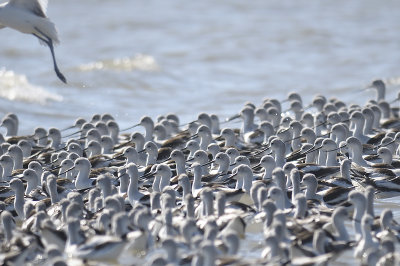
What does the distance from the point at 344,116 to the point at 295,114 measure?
2.14 m

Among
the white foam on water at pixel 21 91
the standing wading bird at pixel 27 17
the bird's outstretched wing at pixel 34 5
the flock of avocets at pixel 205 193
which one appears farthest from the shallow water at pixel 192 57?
the bird's outstretched wing at pixel 34 5

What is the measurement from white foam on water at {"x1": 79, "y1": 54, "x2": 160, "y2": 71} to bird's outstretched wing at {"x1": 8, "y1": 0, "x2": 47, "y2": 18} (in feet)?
50.8

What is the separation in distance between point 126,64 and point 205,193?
21609 mm

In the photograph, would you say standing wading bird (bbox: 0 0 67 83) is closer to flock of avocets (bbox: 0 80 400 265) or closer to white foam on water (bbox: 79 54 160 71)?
flock of avocets (bbox: 0 80 400 265)

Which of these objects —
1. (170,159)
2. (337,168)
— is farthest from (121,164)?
(337,168)

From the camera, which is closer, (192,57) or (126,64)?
(126,64)

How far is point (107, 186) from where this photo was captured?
1360cm

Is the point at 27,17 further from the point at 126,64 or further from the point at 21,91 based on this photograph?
the point at 126,64

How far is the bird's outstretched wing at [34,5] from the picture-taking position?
16.9 metres

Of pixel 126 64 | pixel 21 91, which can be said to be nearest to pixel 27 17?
pixel 21 91

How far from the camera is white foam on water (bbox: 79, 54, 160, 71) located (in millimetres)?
32969

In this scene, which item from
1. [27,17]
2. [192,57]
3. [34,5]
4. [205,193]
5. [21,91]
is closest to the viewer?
[205,193]

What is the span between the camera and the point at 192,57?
119ft

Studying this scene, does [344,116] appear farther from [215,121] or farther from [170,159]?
[170,159]
